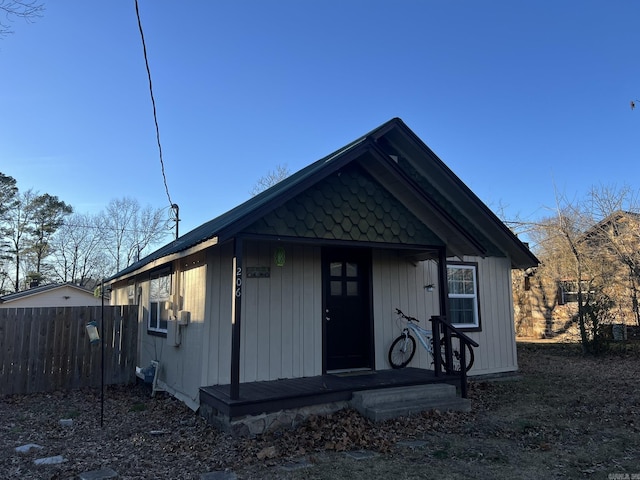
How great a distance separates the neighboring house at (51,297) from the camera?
22.9 metres

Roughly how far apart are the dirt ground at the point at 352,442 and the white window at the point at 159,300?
1.71 meters

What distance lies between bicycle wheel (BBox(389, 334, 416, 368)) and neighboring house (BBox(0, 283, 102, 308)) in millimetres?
19768

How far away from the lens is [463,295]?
31.4 ft

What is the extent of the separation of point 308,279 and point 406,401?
2.36 m

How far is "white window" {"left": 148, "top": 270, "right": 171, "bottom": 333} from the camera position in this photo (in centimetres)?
852

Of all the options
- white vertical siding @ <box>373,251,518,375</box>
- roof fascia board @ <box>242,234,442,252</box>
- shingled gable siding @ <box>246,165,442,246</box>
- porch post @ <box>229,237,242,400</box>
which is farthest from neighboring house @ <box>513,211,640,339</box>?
porch post @ <box>229,237,242,400</box>

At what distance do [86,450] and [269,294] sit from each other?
120 inches

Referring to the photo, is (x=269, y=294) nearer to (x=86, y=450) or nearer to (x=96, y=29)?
(x=86, y=450)

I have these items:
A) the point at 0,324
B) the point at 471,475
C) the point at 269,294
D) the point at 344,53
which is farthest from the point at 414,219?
the point at 0,324

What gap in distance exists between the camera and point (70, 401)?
25.3 feet

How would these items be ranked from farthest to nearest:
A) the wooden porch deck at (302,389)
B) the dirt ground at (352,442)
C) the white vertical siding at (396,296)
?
the white vertical siding at (396,296) < the wooden porch deck at (302,389) < the dirt ground at (352,442)

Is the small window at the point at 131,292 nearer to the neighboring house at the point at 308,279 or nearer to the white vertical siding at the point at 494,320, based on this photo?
the neighboring house at the point at 308,279

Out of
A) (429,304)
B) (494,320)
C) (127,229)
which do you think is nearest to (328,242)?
(429,304)

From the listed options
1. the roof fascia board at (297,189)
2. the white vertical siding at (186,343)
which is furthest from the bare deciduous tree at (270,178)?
the roof fascia board at (297,189)
